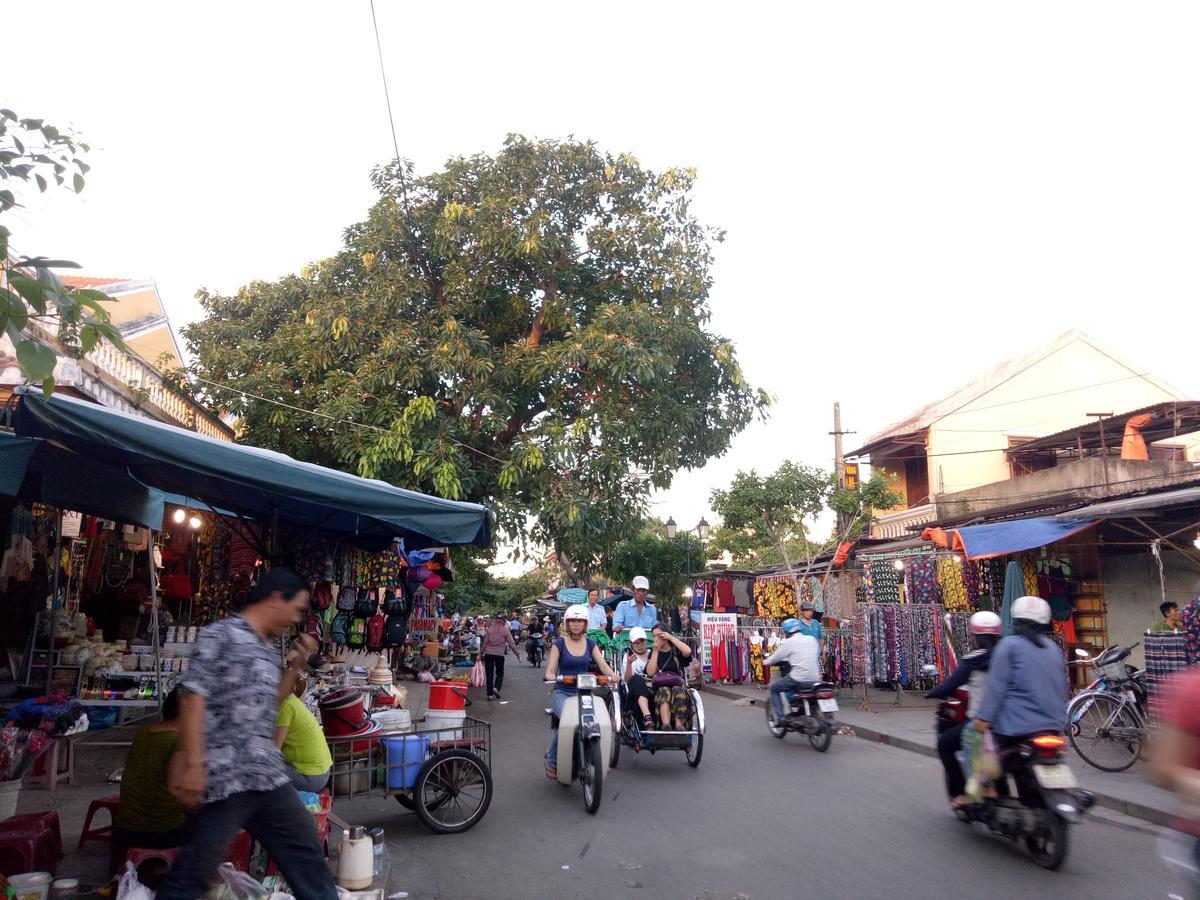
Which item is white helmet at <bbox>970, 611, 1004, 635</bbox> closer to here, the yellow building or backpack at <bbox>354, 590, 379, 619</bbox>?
backpack at <bbox>354, 590, 379, 619</bbox>

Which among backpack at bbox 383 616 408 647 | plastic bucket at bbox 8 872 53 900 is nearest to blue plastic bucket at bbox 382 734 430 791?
plastic bucket at bbox 8 872 53 900

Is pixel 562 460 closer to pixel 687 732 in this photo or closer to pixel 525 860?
pixel 687 732

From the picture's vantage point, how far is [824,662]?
1658cm

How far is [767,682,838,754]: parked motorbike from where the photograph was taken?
10.6 metres

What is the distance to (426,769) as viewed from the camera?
6434 mm

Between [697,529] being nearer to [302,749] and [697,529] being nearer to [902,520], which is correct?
[902,520]

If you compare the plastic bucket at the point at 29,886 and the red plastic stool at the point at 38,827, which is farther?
the red plastic stool at the point at 38,827

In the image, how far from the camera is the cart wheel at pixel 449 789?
646cm

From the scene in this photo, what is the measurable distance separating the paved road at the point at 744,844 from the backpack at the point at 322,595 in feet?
10.1

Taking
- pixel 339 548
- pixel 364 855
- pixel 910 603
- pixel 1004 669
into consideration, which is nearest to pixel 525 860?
pixel 364 855

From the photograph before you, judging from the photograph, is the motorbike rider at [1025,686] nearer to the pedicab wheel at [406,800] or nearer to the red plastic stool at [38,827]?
the pedicab wheel at [406,800]

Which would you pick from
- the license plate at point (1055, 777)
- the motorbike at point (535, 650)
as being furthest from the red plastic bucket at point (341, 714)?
the motorbike at point (535, 650)

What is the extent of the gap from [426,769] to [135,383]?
8.79 meters

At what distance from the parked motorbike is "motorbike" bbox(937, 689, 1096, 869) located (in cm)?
460
